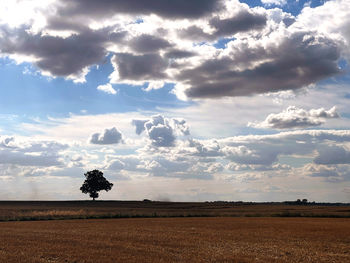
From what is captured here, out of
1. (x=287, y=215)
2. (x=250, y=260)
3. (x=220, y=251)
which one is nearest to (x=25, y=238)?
(x=220, y=251)

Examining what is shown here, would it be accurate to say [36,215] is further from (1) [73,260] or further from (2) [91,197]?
(2) [91,197]

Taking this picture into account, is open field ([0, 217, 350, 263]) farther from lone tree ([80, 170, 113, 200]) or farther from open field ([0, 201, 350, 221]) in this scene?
lone tree ([80, 170, 113, 200])

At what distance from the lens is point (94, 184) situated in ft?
502

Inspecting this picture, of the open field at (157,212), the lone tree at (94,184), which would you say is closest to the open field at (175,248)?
the open field at (157,212)

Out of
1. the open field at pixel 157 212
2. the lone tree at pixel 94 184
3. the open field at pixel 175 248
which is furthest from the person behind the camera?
the lone tree at pixel 94 184

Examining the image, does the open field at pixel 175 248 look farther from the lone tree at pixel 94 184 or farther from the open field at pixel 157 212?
the lone tree at pixel 94 184

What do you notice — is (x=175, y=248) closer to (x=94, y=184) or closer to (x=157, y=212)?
(x=157, y=212)

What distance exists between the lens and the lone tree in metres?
153

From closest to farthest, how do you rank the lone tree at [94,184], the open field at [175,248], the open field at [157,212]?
the open field at [175,248], the open field at [157,212], the lone tree at [94,184]

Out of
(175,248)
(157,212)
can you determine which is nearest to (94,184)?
(157,212)

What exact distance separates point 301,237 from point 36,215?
4461 cm

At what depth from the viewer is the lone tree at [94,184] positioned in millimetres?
153000

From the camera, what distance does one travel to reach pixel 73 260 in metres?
23.0

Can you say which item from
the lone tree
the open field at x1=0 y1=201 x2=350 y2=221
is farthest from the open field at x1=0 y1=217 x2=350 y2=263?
the lone tree
